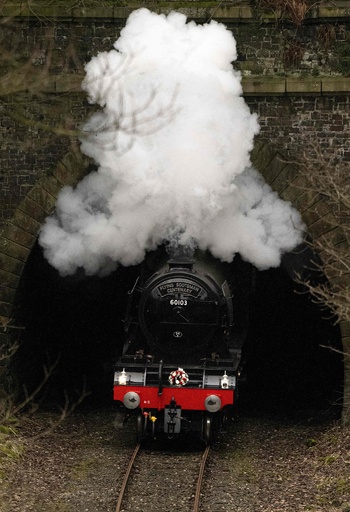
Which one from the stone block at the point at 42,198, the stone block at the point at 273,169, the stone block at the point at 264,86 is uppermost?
the stone block at the point at 264,86

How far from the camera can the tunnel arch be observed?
43.2 ft

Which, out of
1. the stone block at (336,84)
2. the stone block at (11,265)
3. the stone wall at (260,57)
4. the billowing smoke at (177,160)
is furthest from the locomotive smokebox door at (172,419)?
the stone block at (336,84)

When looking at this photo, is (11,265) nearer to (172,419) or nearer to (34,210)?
(34,210)

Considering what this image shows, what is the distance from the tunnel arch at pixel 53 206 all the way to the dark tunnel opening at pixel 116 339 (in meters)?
0.38

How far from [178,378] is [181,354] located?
34cm

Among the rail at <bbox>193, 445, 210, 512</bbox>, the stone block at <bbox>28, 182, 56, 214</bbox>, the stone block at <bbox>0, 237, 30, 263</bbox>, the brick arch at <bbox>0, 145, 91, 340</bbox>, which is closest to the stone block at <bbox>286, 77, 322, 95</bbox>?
the brick arch at <bbox>0, 145, 91, 340</bbox>

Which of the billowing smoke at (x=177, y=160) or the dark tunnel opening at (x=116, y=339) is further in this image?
the dark tunnel opening at (x=116, y=339)

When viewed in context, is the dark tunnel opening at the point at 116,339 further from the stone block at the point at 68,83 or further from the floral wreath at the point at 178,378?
the stone block at the point at 68,83

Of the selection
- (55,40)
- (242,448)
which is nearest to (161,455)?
(242,448)

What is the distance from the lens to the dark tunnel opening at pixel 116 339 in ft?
50.0

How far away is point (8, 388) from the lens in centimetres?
1405

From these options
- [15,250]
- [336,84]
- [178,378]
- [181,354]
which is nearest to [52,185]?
[15,250]

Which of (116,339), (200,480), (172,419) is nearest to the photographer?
(200,480)

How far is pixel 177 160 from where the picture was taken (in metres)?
12.3
